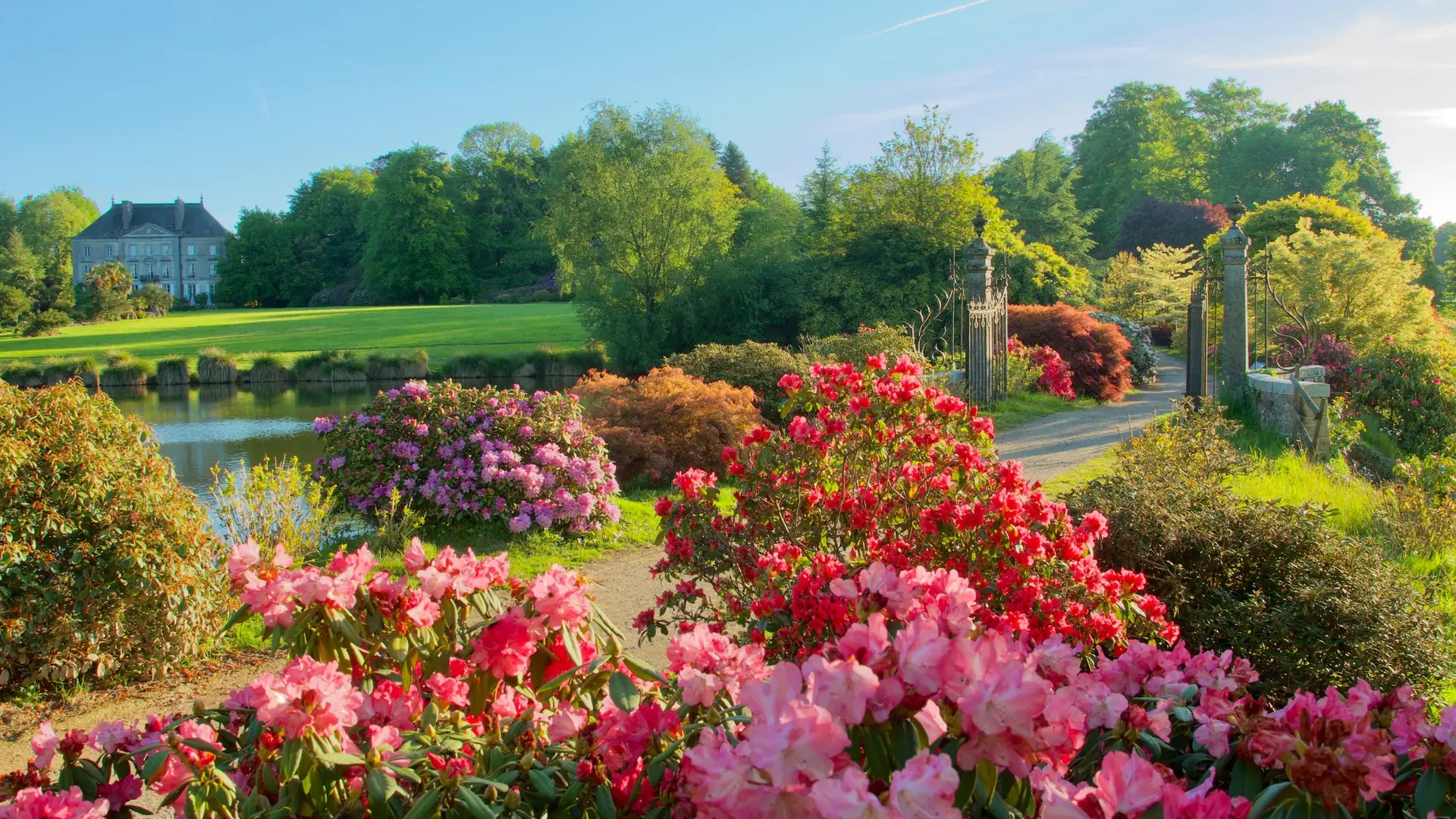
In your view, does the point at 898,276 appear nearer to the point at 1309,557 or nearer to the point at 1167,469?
the point at 1167,469

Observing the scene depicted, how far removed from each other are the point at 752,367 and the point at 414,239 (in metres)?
50.1

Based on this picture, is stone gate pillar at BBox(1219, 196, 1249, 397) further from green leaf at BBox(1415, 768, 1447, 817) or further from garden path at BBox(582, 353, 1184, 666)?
green leaf at BBox(1415, 768, 1447, 817)

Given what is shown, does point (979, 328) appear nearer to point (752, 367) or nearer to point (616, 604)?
point (752, 367)

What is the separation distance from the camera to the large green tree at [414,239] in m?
58.6

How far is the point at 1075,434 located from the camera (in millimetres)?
12500

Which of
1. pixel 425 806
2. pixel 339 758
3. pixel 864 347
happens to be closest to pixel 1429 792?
pixel 425 806

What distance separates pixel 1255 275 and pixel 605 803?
14.3 m

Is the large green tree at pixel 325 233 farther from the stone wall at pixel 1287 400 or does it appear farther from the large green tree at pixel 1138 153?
the stone wall at pixel 1287 400

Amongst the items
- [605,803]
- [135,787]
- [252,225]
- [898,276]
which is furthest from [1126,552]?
[252,225]

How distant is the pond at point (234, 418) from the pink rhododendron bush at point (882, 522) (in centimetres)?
962

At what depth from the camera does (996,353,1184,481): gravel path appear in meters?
10.3

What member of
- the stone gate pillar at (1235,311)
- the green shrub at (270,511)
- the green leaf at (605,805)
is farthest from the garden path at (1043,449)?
the green leaf at (605,805)

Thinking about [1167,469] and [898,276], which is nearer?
[1167,469]

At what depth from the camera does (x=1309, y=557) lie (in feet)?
13.3
